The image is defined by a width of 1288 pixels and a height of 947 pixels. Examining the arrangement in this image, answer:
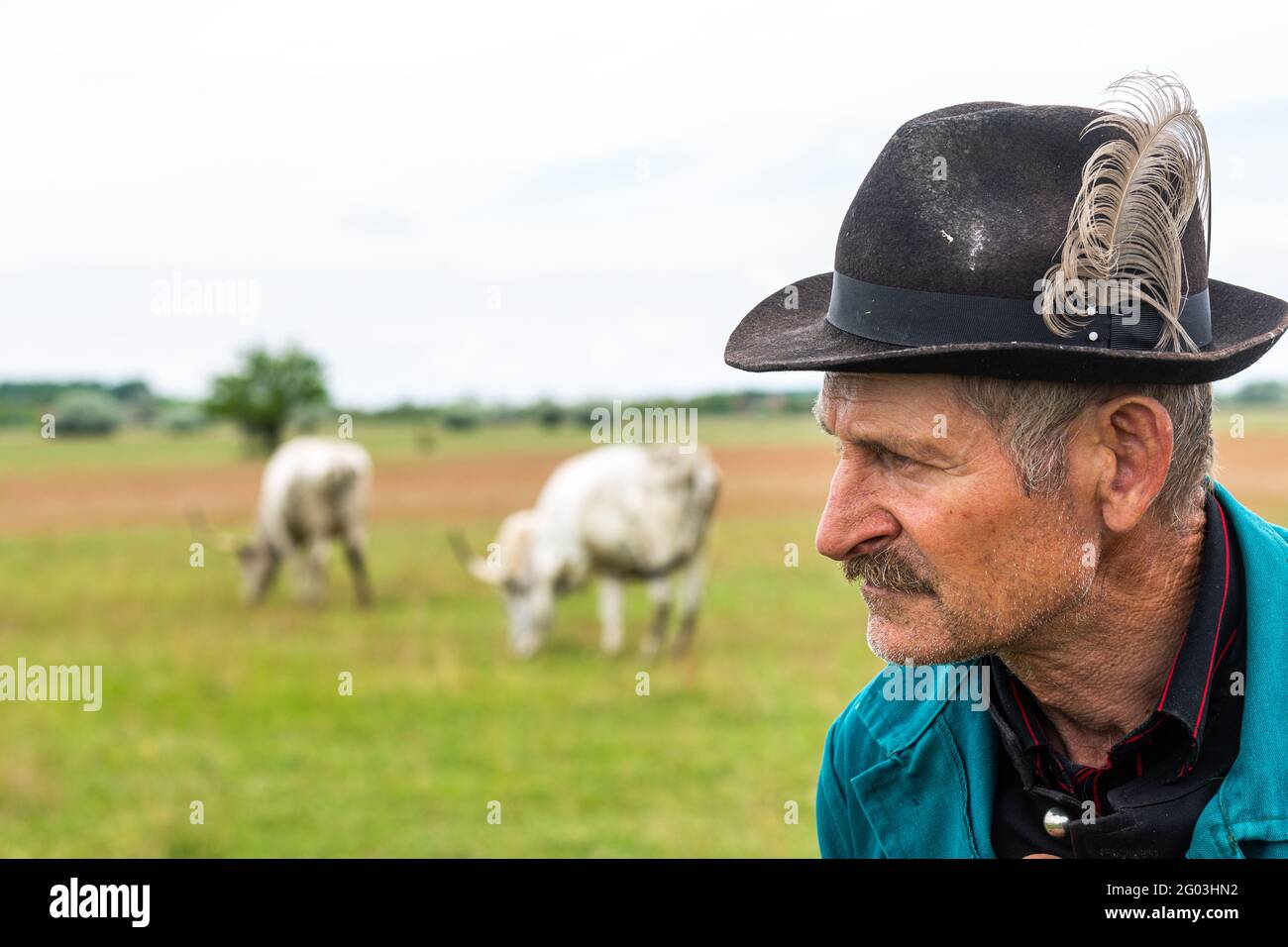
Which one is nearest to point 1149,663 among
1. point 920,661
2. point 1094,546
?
point 1094,546

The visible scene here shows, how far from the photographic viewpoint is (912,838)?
2.21 meters

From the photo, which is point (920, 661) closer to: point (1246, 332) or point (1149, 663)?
point (1149, 663)

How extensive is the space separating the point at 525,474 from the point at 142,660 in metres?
28.5

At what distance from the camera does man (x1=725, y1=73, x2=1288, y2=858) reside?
1866 mm

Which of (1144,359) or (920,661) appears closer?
(1144,359)

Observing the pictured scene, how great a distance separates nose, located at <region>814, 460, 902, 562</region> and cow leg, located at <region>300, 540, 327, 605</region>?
1684cm

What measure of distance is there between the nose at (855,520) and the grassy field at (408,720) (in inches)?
238

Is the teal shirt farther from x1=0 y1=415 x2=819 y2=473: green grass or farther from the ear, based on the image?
x1=0 y1=415 x2=819 y2=473: green grass

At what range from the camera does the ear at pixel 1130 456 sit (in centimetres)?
191

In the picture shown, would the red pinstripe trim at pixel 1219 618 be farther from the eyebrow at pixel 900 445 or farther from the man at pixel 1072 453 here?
the eyebrow at pixel 900 445

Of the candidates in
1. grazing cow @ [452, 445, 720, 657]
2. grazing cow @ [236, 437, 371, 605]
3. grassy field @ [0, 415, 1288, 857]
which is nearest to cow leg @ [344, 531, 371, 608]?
grazing cow @ [236, 437, 371, 605]

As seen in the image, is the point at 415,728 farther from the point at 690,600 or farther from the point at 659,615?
the point at 690,600

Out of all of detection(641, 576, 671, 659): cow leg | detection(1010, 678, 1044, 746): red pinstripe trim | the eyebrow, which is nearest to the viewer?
the eyebrow

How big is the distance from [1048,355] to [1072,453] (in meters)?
0.19
